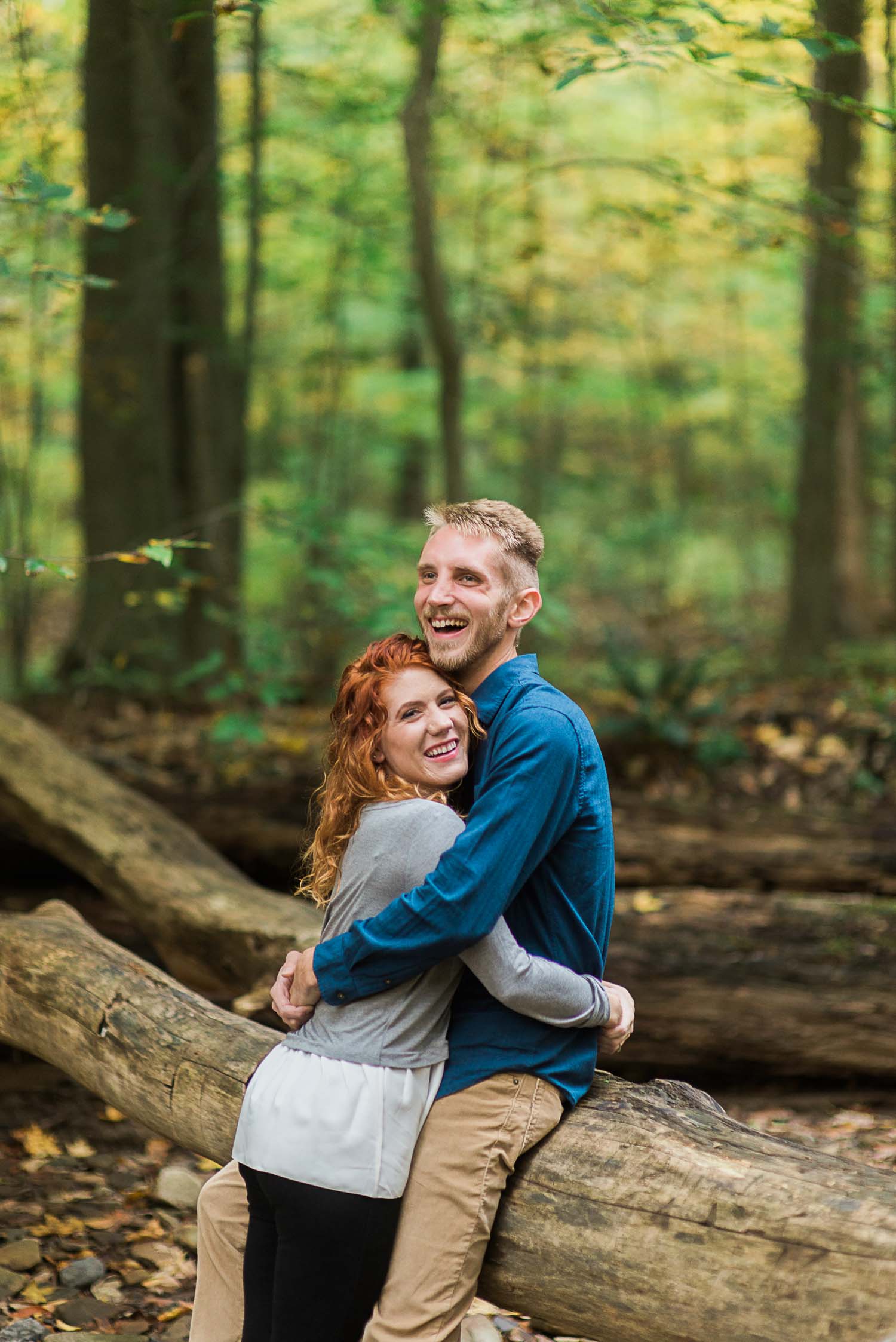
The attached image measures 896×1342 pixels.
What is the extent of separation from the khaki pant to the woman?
0.15ft

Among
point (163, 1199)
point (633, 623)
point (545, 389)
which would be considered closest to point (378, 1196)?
point (163, 1199)

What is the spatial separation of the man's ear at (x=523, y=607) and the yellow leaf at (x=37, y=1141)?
10.4 ft

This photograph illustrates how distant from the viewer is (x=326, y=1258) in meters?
2.31

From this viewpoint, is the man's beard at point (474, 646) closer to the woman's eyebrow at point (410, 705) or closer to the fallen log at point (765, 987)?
the woman's eyebrow at point (410, 705)

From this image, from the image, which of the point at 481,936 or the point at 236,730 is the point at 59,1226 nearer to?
the point at 481,936

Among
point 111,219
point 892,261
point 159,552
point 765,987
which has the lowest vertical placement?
point 765,987

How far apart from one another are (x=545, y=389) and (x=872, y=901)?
32.3ft

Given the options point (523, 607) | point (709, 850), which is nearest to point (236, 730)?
point (709, 850)

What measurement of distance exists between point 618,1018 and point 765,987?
273 centimetres

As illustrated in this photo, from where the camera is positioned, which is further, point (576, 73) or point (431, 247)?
point (431, 247)

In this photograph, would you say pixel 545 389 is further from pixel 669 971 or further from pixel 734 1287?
pixel 734 1287

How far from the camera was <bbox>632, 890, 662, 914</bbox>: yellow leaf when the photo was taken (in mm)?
6145

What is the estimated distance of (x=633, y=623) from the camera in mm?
17203

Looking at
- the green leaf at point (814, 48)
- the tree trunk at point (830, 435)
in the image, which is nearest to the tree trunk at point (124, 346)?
the tree trunk at point (830, 435)
